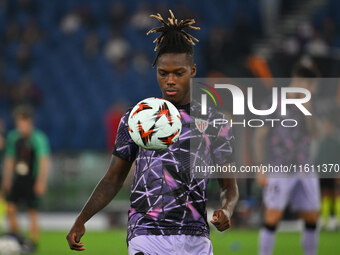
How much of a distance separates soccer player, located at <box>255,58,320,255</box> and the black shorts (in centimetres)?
456

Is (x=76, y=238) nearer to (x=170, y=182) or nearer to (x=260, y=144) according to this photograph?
(x=170, y=182)

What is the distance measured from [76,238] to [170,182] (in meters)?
0.57

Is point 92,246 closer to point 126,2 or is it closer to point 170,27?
point 170,27

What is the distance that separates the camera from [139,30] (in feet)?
66.3

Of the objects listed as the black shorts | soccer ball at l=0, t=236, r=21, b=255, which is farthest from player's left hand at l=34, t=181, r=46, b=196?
soccer ball at l=0, t=236, r=21, b=255

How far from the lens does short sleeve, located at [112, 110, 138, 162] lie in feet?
12.7

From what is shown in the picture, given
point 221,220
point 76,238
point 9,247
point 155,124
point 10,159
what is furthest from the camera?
point 10,159

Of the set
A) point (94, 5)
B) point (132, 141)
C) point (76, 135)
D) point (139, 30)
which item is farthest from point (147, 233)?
point (94, 5)

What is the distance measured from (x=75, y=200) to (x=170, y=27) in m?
11.6

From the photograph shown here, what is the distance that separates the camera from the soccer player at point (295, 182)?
728 centimetres

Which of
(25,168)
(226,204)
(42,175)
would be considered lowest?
(226,204)

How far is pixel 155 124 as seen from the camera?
364 cm

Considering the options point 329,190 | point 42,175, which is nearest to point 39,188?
point 42,175

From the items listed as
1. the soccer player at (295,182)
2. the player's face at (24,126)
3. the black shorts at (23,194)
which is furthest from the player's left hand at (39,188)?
the soccer player at (295,182)
